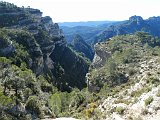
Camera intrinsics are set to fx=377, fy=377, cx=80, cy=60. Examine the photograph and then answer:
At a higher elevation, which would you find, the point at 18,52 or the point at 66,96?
the point at 18,52

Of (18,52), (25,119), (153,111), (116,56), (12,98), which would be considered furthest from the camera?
(18,52)

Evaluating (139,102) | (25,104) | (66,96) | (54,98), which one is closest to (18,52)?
(66,96)

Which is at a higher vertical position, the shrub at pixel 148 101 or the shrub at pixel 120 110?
the shrub at pixel 148 101

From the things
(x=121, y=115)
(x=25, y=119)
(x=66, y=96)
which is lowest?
(x=66, y=96)

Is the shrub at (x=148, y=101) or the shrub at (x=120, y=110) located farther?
the shrub at (x=120, y=110)

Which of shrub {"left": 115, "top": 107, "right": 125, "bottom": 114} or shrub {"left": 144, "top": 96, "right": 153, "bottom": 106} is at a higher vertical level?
shrub {"left": 144, "top": 96, "right": 153, "bottom": 106}

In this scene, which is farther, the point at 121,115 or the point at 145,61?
the point at 145,61

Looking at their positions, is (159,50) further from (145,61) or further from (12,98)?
(12,98)

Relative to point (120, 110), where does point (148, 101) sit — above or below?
above

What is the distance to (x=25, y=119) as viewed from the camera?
95.7 meters

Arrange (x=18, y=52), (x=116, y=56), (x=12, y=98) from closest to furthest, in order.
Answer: (x=12, y=98), (x=116, y=56), (x=18, y=52)

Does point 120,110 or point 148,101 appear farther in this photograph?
point 120,110

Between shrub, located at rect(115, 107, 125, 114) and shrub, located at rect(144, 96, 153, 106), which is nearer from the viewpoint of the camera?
shrub, located at rect(144, 96, 153, 106)

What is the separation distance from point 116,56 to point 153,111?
357 feet
